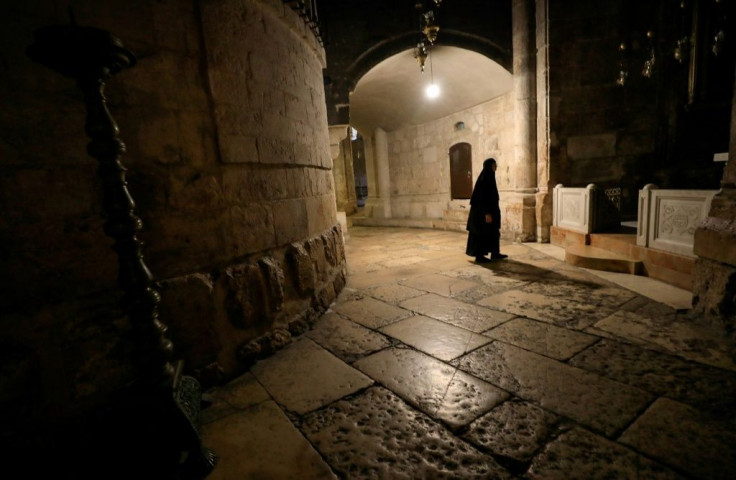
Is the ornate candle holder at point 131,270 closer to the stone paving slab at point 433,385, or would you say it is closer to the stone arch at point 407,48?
the stone paving slab at point 433,385

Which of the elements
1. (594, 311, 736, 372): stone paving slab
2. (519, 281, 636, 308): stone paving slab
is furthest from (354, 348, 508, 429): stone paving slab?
(519, 281, 636, 308): stone paving slab

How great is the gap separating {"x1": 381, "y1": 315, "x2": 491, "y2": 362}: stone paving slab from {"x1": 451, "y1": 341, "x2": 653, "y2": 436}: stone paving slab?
130mm

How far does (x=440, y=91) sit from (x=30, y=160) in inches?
385

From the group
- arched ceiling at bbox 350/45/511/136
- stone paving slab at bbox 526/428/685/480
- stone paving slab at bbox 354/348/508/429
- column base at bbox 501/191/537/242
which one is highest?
arched ceiling at bbox 350/45/511/136

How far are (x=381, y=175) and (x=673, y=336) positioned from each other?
11.2 metres

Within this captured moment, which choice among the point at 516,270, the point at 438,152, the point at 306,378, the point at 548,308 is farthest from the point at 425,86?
the point at 306,378

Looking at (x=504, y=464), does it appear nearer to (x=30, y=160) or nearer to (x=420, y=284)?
(x=30, y=160)

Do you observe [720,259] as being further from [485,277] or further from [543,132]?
[543,132]

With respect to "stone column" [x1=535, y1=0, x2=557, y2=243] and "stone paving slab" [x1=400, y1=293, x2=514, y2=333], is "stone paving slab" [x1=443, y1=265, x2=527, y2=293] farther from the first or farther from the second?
"stone column" [x1=535, y1=0, x2=557, y2=243]

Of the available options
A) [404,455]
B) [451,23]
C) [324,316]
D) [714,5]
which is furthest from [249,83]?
[714,5]

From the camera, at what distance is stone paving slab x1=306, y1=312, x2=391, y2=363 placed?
2900 millimetres

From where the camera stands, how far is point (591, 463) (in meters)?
1.62

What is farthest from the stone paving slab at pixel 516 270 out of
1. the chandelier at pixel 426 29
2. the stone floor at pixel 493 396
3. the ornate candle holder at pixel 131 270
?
the ornate candle holder at pixel 131 270

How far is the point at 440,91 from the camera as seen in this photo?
9852 millimetres
